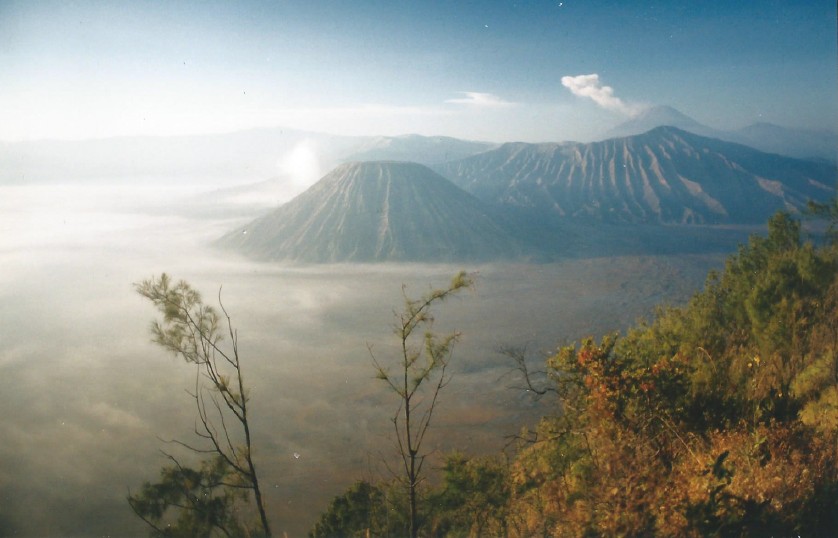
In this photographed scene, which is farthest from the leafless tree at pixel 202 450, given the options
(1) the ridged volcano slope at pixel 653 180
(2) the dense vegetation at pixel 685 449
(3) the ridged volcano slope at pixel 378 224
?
(1) the ridged volcano slope at pixel 653 180

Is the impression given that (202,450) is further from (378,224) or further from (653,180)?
(653,180)

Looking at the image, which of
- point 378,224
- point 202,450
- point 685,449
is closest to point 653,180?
point 378,224

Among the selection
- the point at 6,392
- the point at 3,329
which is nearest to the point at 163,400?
the point at 6,392

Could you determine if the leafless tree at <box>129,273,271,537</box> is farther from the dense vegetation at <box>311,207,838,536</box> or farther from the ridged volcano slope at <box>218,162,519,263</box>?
the ridged volcano slope at <box>218,162,519,263</box>

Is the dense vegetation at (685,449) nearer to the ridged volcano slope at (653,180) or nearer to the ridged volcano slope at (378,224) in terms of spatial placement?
the ridged volcano slope at (378,224)

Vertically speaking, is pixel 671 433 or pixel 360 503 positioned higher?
pixel 671 433

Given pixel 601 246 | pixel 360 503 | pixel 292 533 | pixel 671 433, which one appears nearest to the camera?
pixel 671 433

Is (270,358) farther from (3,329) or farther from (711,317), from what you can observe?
(711,317)
